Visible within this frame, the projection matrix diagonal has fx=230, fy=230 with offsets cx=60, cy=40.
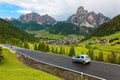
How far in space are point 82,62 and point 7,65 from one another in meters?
14.6

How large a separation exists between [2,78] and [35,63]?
17.3 metres

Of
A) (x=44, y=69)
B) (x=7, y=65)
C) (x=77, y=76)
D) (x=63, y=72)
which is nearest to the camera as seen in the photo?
(x=77, y=76)

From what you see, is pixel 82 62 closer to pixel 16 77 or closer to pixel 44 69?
pixel 44 69

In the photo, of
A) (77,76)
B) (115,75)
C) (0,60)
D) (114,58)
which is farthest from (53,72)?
(114,58)

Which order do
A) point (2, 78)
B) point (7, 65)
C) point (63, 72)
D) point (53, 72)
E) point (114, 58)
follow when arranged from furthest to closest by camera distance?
point (114, 58) < point (7, 65) < point (53, 72) < point (63, 72) < point (2, 78)

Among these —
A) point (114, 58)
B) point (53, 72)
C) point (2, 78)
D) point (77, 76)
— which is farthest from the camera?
point (114, 58)

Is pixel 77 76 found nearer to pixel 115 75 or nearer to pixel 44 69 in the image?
pixel 115 75

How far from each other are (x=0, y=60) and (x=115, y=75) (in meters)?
25.1

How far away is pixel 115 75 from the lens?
100 feet

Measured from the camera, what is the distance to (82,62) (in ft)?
149

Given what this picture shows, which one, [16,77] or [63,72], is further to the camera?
[63,72]

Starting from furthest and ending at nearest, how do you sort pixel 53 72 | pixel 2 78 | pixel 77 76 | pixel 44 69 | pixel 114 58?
pixel 114 58
pixel 44 69
pixel 53 72
pixel 77 76
pixel 2 78

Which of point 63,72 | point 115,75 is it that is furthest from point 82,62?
point 115,75

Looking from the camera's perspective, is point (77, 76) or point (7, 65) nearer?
point (77, 76)
